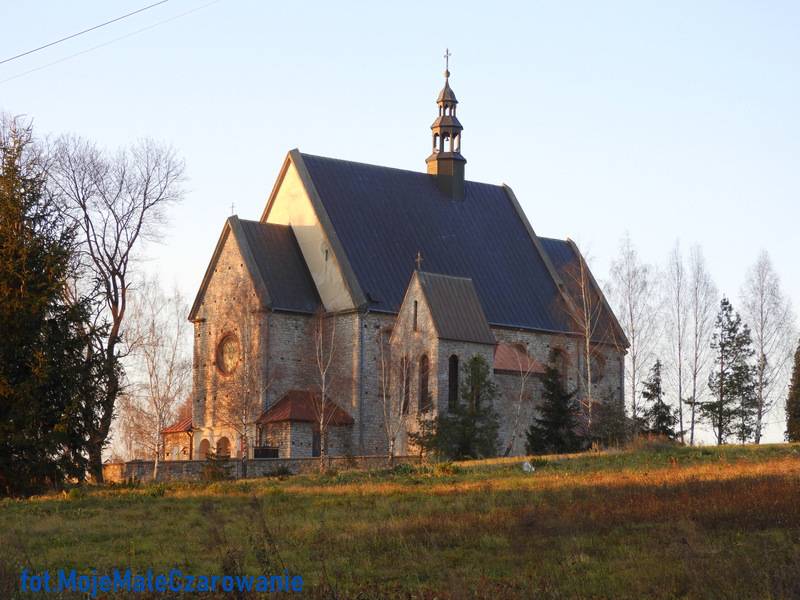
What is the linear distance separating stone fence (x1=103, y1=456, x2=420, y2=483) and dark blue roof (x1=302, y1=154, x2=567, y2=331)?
680cm

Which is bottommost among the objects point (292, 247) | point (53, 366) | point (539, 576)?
point (539, 576)

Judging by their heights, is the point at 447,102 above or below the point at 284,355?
above

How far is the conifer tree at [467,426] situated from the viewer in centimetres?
3731

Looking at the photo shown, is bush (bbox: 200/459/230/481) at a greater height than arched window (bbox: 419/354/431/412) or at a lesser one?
lesser

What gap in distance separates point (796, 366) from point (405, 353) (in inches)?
596

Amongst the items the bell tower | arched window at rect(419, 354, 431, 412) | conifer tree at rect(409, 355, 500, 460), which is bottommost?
conifer tree at rect(409, 355, 500, 460)

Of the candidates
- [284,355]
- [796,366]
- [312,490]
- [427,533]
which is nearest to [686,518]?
[427,533]

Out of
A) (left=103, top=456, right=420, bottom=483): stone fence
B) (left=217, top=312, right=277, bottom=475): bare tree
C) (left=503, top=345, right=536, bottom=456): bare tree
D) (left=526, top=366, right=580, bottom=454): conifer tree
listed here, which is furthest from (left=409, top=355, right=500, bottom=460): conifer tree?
(left=217, top=312, right=277, bottom=475): bare tree

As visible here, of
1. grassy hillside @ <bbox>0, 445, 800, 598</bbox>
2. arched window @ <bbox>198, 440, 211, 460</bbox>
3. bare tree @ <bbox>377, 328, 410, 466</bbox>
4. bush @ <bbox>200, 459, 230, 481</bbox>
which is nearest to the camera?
grassy hillside @ <bbox>0, 445, 800, 598</bbox>

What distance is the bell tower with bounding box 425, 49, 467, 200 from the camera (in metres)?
52.1

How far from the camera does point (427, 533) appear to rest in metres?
17.2

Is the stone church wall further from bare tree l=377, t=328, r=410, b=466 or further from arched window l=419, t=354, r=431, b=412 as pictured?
arched window l=419, t=354, r=431, b=412

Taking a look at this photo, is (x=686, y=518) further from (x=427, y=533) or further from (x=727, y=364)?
(x=727, y=364)

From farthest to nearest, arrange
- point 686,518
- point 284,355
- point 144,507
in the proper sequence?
point 284,355 < point 144,507 < point 686,518
